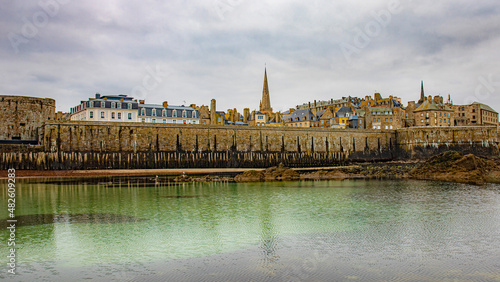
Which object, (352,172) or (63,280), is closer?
(63,280)

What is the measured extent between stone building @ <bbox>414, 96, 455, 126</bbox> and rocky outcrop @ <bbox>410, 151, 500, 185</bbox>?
47.9 metres

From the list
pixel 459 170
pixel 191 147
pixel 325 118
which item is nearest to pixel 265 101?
pixel 325 118

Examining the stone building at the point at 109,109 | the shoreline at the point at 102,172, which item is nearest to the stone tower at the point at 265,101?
the stone building at the point at 109,109

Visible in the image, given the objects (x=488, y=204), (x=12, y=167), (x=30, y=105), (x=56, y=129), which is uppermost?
(x=30, y=105)

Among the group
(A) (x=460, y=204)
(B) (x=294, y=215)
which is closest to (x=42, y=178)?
(B) (x=294, y=215)

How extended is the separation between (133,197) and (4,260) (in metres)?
12.8

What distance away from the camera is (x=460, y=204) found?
65.7ft

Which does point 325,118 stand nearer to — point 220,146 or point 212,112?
point 212,112

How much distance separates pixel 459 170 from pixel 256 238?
96.9 feet

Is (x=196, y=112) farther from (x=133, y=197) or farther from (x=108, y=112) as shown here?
(x=133, y=197)

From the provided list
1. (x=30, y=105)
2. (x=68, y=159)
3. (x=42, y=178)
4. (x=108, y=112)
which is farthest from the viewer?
(x=108, y=112)

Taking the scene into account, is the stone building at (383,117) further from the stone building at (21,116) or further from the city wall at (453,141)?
the stone building at (21,116)

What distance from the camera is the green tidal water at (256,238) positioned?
9.56 meters

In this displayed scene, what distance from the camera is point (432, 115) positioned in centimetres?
8212
